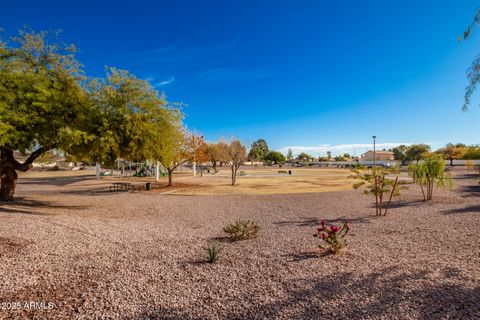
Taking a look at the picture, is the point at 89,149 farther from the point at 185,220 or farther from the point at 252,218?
the point at 252,218

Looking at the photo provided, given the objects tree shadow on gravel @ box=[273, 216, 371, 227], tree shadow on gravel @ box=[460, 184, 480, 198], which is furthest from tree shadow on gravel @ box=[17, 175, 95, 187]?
tree shadow on gravel @ box=[460, 184, 480, 198]

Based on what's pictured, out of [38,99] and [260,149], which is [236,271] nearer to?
[38,99]

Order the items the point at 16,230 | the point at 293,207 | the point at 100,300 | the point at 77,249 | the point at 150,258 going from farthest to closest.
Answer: the point at 293,207 → the point at 16,230 → the point at 77,249 → the point at 150,258 → the point at 100,300

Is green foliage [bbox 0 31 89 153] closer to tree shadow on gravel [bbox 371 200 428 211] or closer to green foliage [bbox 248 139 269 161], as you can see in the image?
tree shadow on gravel [bbox 371 200 428 211]

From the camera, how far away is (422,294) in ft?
14.6

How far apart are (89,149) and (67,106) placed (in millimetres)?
2560

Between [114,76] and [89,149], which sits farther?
[114,76]

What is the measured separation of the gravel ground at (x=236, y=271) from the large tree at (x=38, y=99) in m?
3.78

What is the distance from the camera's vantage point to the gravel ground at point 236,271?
13.2 feet

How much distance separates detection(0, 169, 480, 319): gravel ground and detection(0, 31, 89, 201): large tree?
3.78 m

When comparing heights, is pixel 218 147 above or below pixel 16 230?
above

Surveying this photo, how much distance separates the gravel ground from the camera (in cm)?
402

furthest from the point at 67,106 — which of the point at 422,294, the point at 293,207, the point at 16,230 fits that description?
the point at 422,294

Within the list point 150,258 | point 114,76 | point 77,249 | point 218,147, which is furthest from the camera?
point 218,147
